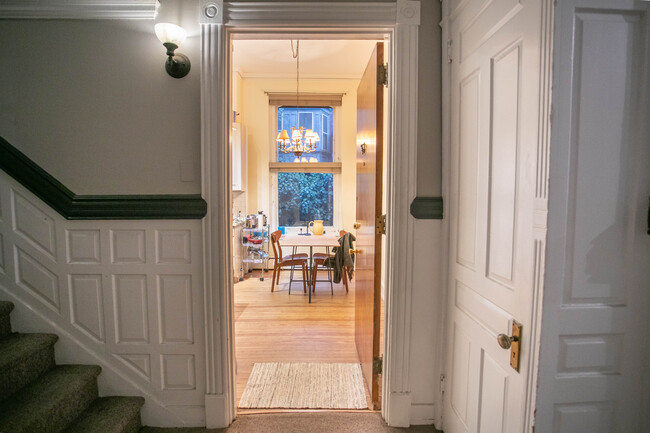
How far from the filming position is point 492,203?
55.0 inches

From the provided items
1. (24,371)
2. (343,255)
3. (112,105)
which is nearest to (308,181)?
(343,255)

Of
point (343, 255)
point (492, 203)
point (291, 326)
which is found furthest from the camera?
point (343, 255)

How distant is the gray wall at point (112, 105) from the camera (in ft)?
6.02

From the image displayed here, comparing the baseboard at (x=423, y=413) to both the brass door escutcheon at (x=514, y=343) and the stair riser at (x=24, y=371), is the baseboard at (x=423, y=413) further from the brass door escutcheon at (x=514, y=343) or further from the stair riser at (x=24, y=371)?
the stair riser at (x=24, y=371)

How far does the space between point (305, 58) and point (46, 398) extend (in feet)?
16.7

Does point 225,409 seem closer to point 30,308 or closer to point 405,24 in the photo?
point 30,308

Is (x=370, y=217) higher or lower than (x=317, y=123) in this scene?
lower

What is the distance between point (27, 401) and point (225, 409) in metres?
0.96

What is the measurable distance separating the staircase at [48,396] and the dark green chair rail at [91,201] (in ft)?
2.20

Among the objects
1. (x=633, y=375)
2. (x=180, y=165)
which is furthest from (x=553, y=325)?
(x=180, y=165)

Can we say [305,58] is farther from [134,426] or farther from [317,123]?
[134,426]

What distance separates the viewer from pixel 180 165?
187 centimetres

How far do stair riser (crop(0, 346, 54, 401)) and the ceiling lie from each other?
14.0ft

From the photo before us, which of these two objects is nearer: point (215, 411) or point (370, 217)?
point (215, 411)
